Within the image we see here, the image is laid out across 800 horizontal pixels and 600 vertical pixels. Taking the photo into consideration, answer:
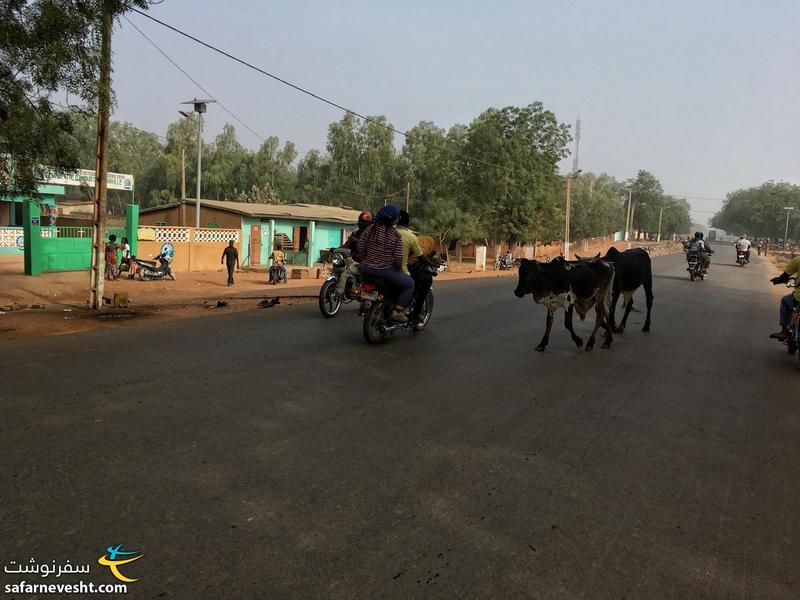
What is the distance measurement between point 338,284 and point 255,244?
1989 cm

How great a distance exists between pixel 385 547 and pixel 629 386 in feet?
14.6

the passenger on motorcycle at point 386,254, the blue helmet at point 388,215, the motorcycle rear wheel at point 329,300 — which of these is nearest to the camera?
the blue helmet at point 388,215

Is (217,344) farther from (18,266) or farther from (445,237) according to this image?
(445,237)

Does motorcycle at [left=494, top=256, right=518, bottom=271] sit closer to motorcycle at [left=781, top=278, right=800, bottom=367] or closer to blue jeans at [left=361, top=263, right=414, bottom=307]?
motorcycle at [left=781, top=278, right=800, bottom=367]

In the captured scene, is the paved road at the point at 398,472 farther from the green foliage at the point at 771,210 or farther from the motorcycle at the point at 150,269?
the green foliage at the point at 771,210

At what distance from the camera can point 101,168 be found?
11180 mm

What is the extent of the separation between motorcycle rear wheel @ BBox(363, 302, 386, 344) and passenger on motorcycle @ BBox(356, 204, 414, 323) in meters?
0.24

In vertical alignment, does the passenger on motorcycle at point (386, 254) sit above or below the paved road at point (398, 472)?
above

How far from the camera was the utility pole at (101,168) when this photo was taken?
9680 mm

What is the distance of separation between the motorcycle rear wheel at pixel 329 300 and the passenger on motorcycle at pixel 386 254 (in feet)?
8.50

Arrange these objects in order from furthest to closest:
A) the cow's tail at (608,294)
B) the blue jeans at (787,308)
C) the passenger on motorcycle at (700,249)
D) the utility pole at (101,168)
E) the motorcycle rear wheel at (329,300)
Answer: the passenger on motorcycle at (700,249), the motorcycle rear wheel at (329,300), the utility pole at (101,168), the cow's tail at (608,294), the blue jeans at (787,308)

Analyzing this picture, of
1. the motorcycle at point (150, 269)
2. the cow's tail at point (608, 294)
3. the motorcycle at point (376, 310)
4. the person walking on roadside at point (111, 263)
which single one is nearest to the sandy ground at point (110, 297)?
the person walking on roadside at point (111, 263)

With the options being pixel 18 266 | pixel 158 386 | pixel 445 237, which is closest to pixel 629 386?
pixel 158 386

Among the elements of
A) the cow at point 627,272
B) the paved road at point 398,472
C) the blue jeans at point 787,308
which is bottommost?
the paved road at point 398,472
